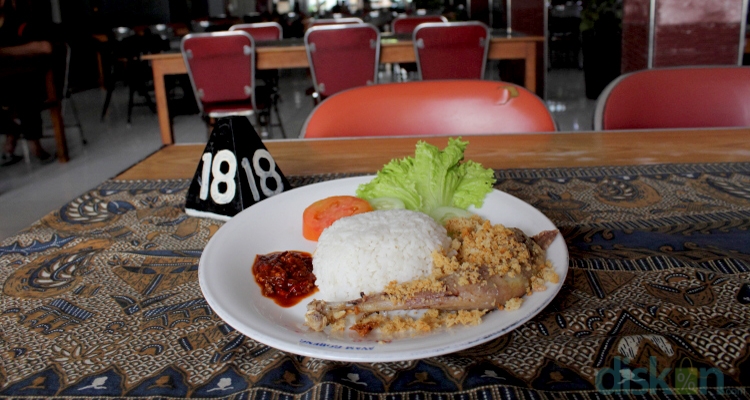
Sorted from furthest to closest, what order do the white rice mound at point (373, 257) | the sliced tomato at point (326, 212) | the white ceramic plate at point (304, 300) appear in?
the sliced tomato at point (326, 212) < the white rice mound at point (373, 257) < the white ceramic plate at point (304, 300)

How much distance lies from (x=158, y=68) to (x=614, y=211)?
10.6 ft

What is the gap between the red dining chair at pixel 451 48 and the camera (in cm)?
333

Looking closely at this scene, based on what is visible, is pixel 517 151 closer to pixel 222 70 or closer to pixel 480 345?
pixel 480 345

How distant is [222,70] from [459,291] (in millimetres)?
3197

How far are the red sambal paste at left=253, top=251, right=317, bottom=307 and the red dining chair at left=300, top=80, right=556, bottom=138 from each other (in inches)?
34.4

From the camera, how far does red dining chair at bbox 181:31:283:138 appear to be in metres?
3.33

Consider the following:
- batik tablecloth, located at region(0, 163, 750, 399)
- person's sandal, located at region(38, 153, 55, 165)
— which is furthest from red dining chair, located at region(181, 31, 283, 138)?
batik tablecloth, located at region(0, 163, 750, 399)

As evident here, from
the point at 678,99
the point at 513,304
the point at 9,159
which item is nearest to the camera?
the point at 513,304

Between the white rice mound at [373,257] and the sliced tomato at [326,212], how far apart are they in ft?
0.32

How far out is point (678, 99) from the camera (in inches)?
60.6

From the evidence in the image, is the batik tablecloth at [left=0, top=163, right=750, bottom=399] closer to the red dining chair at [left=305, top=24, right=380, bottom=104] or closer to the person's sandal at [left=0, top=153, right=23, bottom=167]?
the red dining chair at [left=305, top=24, right=380, bottom=104]

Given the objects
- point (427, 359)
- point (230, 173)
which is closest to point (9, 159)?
point (230, 173)

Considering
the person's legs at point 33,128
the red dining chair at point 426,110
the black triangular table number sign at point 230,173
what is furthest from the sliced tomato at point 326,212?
the person's legs at point 33,128

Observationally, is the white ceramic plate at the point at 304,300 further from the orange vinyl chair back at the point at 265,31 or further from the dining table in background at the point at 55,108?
the orange vinyl chair back at the point at 265,31
